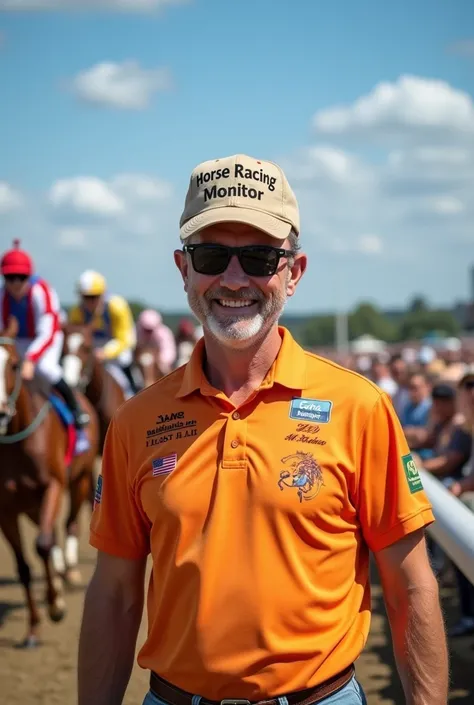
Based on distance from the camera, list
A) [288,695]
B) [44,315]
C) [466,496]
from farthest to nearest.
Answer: [44,315] < [466,496] < [288,695]

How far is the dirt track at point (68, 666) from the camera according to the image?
5680 mm

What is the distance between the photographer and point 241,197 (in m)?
2.49

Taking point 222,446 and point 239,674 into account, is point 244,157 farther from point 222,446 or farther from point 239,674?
point 239,674

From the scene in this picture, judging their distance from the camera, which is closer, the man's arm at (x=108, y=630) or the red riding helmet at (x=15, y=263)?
the man's arm at (x=108, y=630)

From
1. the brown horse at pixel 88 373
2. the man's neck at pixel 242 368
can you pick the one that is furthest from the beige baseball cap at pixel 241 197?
the brown horse at pixel 88 373

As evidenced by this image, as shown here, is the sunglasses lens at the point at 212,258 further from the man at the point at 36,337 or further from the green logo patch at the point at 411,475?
the man at the point at 36,337

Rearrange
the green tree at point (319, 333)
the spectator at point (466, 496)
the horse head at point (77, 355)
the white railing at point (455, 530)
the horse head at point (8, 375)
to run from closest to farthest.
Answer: the white railing at point (455, 530) < the spectator at point (466, 496) < the horse head at point (8, 375) < the horse head at point (77, 355) < the green tree at point (319, 333)

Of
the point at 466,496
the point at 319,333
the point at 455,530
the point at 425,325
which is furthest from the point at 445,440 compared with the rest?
the point at 319,333

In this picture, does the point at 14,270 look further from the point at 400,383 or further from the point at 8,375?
the point at 400,383

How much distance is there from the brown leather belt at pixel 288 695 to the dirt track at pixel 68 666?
3228 millimetres

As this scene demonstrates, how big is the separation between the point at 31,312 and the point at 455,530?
4239 mm

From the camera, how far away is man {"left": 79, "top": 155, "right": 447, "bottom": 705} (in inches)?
90.9

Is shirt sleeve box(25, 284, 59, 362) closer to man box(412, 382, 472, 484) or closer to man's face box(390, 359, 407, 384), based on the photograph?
man box(412, 382, 472, 484)

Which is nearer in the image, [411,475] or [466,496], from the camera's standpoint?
[411,475]
